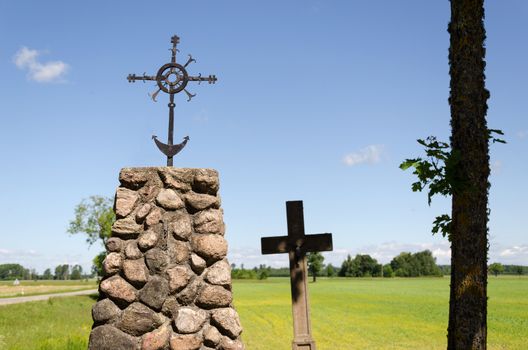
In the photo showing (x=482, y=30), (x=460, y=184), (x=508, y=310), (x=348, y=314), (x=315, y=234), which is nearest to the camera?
(x=460, y=184)

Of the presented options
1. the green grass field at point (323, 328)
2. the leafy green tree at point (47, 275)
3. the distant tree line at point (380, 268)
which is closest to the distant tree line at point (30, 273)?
the leafy green tree at point (47, 275)

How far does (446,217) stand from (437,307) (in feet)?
Answer: 86.2

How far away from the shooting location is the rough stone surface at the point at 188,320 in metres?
5.55

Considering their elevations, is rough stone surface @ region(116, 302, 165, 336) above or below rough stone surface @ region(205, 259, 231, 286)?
below

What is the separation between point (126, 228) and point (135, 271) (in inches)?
19.8

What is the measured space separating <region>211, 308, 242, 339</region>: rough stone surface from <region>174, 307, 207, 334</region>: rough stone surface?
14 centimetres

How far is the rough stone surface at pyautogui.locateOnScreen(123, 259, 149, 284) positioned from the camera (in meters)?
5.61

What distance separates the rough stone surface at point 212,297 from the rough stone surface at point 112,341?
82cm

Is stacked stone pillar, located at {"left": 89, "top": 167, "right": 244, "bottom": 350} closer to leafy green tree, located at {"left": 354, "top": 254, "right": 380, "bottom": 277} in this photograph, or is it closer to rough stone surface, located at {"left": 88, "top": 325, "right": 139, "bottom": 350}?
rough stone surface, located at {"left": 88, "top": 325, "right": 139, "bottom": 350}

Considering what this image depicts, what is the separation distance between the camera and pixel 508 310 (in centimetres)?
2778

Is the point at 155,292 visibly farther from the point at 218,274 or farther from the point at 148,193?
the point at 148,193

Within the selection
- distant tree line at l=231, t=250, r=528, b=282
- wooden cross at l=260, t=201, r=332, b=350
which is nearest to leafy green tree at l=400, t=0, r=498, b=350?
wooden cross at l=260, t=201, r=332, b=350

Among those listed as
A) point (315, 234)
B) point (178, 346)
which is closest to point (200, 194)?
point (178, 346)

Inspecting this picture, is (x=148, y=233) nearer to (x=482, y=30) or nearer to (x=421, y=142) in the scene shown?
(x=421, y=142)
